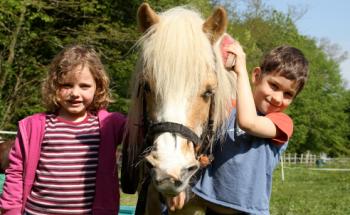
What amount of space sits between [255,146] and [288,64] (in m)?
0.48

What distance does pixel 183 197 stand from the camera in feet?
9.27

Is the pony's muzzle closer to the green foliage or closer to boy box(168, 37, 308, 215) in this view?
boy box(168, 37, 308, 215)

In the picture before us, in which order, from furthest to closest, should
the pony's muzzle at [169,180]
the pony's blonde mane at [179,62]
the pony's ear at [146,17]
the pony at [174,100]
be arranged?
the pony's ear at [146,17] → the pony's blonde mane at [179,62] → the pony at [174,100] → the pony's muzzle at [169,180]

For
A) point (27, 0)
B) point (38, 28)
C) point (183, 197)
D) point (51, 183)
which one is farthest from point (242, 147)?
point (38, 28)

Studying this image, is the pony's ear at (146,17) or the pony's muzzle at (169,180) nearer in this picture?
the pony's muzzle at (169,180)

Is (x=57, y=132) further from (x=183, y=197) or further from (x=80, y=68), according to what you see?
(x=183, y=197)

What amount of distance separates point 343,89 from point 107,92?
56.0m

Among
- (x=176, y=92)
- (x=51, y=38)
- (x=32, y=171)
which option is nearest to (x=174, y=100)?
(x=176, y=92)

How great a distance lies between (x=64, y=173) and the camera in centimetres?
272

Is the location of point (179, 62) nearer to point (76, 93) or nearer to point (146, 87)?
point (146, 87)

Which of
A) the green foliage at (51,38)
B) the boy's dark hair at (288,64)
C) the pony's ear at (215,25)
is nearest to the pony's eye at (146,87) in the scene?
the pony's ear at (215,25)

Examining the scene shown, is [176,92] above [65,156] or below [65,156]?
above

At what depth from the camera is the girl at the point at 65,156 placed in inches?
106

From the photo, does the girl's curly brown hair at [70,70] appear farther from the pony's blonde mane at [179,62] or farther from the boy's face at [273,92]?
the boy's face at [273,92]
